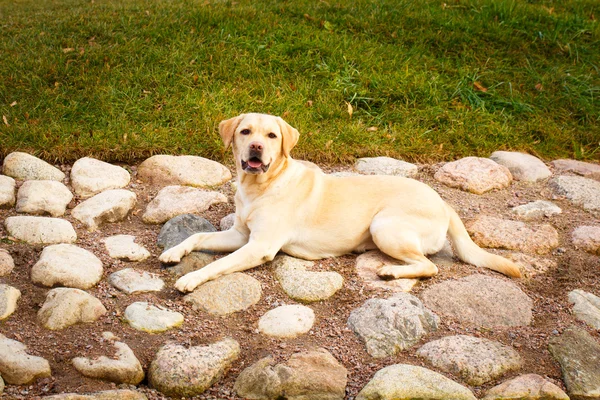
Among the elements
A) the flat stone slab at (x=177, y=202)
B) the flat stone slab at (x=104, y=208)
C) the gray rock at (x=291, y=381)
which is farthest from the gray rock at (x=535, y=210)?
the flat stone slab at (x=104, y=208)

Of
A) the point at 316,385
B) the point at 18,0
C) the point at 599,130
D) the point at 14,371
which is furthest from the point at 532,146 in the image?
the point at 18,0

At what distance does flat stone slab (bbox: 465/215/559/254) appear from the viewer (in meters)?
5.15

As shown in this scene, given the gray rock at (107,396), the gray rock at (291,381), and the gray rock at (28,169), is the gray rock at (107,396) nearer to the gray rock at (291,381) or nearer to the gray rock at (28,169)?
the gray rock at (291,381)

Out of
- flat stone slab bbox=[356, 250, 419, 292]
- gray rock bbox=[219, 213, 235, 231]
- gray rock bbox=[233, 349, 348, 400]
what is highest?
gray rock bbox=[233, 349, 348, 400]

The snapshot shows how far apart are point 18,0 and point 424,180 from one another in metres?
8.63

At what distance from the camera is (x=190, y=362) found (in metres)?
3.48

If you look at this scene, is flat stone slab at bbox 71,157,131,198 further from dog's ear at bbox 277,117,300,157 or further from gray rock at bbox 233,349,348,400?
gray rock at bbox 233,349,348,400

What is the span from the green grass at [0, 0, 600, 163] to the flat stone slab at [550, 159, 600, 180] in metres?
0.20

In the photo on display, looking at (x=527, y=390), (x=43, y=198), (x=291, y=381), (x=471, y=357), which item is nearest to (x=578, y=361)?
(x=527, y=390)

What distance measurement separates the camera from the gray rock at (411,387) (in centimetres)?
333

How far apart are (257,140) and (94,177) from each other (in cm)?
195

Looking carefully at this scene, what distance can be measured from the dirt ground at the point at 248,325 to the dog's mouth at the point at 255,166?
69 cm

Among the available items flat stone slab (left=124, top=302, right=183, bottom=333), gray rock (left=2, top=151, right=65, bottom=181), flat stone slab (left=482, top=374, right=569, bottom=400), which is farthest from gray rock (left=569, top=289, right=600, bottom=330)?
gray rock (left=2, top=151, right=65, bottom=181)

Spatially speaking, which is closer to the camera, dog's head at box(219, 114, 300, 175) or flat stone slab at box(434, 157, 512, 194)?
dog's head at box(219, 114, 300, 175)
